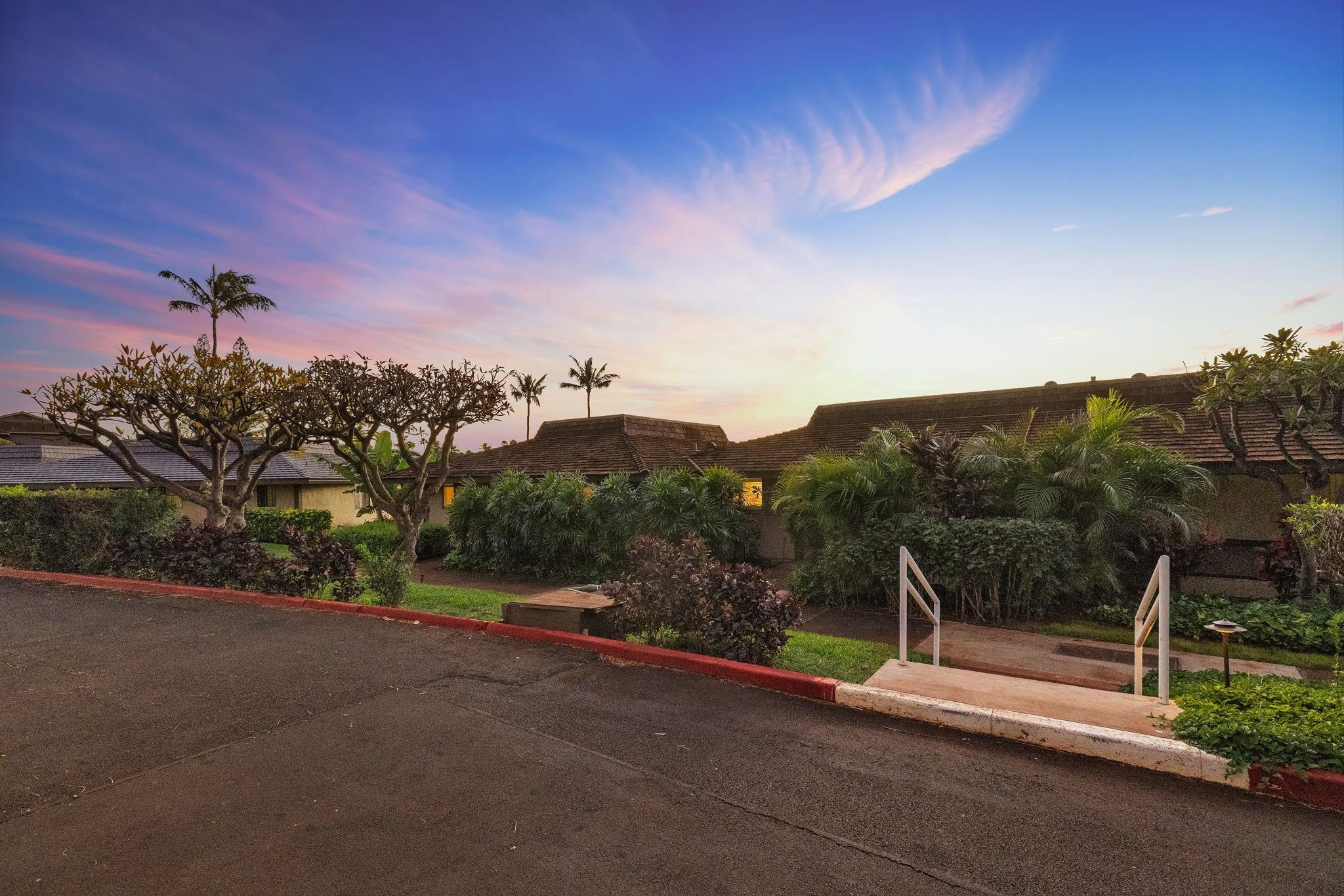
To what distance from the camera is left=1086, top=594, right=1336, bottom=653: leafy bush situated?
7481 mm

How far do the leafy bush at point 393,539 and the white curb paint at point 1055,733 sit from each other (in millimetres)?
15089

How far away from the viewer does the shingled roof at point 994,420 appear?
11789mm

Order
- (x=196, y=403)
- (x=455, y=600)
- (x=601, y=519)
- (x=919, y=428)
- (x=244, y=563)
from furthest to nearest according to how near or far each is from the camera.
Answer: (x=919, y=428) → (x=601, y=519) → (x=196, y=403) → (x=244, y=563) → (x=455, y=600)

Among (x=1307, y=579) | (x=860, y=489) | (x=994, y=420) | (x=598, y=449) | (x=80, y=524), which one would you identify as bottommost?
(x=1307, y=579)

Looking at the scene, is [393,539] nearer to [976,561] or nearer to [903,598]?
[976,561]

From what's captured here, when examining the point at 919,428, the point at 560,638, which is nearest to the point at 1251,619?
the point at 560,638

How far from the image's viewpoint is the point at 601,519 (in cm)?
1427

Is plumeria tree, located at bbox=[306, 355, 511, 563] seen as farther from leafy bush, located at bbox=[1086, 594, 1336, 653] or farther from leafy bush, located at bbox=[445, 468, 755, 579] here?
leafy bush, located at bbox=[1086, 594, 1336, 653]

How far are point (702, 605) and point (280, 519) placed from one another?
2272cm

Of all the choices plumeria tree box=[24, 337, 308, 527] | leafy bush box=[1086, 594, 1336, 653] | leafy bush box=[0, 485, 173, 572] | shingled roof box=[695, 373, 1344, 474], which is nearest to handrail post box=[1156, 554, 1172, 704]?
leafy bush box=[1086, 594, 1336, 653]

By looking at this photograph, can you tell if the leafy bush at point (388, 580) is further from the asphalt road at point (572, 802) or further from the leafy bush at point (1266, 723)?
the leafy bush at point (1266, 723)

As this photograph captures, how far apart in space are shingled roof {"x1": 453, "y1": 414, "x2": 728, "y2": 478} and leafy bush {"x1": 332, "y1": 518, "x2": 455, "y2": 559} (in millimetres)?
2228

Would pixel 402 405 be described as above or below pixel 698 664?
above

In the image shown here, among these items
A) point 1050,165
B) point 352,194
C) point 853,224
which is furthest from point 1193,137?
point 352,194
